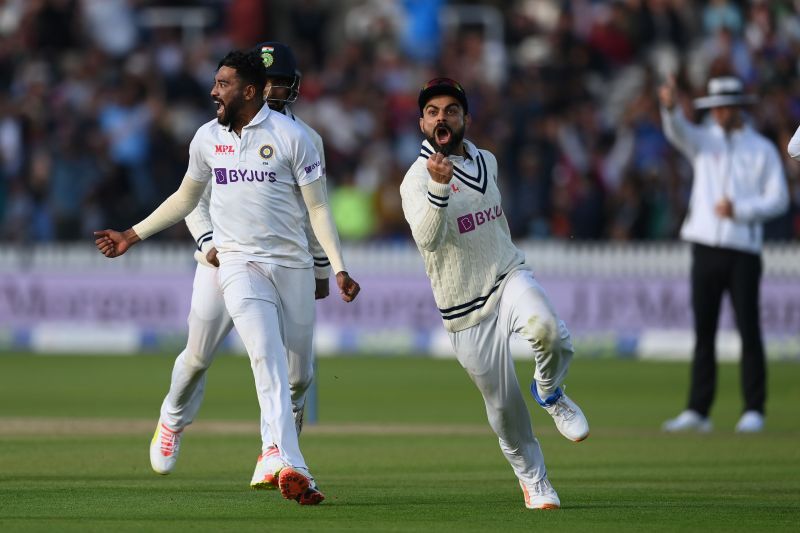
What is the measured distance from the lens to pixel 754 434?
14.0 m

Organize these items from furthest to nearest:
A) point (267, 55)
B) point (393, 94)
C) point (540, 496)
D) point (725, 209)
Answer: point (393, 94), point (725, 209), point (267, 55), point (540, 496)

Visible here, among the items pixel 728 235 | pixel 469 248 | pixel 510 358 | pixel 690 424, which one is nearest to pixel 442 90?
pixel 469 248

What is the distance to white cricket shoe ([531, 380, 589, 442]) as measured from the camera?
30.3ft

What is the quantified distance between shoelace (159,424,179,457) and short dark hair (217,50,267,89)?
7.77ft

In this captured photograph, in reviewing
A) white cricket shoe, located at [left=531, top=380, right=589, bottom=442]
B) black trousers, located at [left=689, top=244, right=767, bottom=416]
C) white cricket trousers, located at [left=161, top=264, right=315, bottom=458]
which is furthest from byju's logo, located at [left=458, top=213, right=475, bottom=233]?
black trousers, located at [left=689, top=244, right=767, bottom=416]

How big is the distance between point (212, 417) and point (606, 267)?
860cm

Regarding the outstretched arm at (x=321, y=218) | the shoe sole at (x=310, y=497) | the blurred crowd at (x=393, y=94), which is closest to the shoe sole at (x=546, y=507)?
the shoe sole at (x=310, y=497)

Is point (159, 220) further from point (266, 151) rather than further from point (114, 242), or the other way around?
point (266, 151)

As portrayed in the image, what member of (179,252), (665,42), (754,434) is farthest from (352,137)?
(754,434)

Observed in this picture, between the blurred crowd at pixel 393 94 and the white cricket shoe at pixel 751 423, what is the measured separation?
7969 mm

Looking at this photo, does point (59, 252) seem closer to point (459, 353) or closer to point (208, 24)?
point (208, 24)

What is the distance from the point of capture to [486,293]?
9.32 meters

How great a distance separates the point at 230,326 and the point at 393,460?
237 centimetres

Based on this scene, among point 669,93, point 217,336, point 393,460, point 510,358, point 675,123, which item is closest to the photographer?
point 510,358
